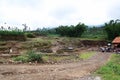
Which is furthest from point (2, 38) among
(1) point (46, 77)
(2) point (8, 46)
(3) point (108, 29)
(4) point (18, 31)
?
(1) point (46, 77)

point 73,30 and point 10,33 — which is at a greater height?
point 73,30

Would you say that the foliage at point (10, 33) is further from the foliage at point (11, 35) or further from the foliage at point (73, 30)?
the foliage at point (73, 30)

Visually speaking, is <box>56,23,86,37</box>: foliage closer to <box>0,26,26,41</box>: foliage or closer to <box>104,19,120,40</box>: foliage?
<box>104,19,120,40</box>: foliage

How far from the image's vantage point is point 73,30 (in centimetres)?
6788

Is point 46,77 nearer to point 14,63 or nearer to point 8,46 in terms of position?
point 14,63

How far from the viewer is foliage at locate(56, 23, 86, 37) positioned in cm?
6738

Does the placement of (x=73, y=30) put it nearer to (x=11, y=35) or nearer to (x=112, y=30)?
(x=112, y=30)

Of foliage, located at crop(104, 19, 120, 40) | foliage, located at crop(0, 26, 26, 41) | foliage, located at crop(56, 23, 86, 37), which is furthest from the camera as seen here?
foliage, located at crop(56, 23, 86, 37)

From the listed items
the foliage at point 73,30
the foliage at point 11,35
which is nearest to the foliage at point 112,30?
the foliage at point 73,30

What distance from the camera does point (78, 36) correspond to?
225 feet

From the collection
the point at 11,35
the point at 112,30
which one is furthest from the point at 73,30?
the point at 11,35

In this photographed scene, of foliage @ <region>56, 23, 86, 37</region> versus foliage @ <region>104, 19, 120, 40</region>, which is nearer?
foliage @ <region>104, 19, 120, 40</region>

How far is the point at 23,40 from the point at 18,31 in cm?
279

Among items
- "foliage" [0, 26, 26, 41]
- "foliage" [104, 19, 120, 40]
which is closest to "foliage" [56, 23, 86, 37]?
"foliage" [104, 19, 120, 40]
